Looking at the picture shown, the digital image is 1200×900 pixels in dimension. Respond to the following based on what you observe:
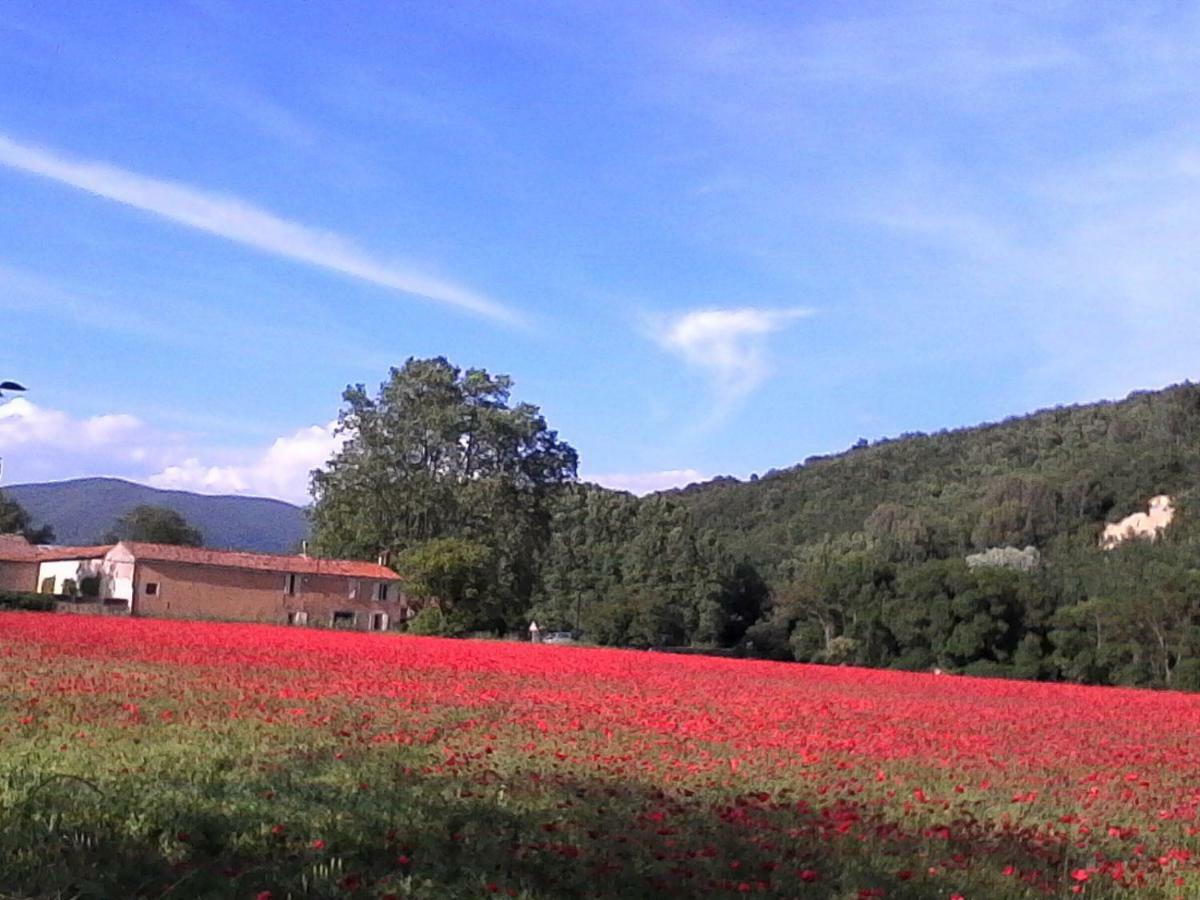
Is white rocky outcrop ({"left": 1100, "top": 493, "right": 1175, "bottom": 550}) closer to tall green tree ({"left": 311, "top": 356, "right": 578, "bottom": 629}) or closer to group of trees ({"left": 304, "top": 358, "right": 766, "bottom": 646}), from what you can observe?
group of trees ({"left": 304, "top": 358, "right": 766, "bottom": 646})

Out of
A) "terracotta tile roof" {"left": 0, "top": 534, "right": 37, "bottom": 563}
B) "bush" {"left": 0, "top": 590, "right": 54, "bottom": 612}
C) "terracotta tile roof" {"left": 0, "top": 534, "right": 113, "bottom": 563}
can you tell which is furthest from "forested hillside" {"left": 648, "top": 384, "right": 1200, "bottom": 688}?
"terracotta tile roof" {"left": 0, "top": 534, "right": 37, "bottom": 563}

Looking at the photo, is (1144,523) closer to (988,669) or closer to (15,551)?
(988,669)

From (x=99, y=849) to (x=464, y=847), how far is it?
1.91 m

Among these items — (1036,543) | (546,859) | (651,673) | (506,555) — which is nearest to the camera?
(546,859)

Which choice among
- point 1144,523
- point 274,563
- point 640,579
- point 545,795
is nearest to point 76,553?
point 274,563

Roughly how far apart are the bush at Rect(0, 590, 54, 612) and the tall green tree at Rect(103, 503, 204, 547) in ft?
187

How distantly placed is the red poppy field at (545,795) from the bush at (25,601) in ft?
136

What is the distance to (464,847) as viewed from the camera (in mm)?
7344

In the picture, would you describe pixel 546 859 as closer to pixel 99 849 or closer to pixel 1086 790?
pixel 99 849

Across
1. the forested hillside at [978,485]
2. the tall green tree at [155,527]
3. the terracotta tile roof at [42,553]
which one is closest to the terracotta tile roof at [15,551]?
the terracotta tile roof at [42,553]

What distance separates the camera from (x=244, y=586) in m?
73.6

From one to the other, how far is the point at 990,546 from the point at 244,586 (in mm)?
48603

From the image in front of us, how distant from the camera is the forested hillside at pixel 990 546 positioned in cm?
5634

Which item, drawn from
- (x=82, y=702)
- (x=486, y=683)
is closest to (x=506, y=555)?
(x=486, y=683)
